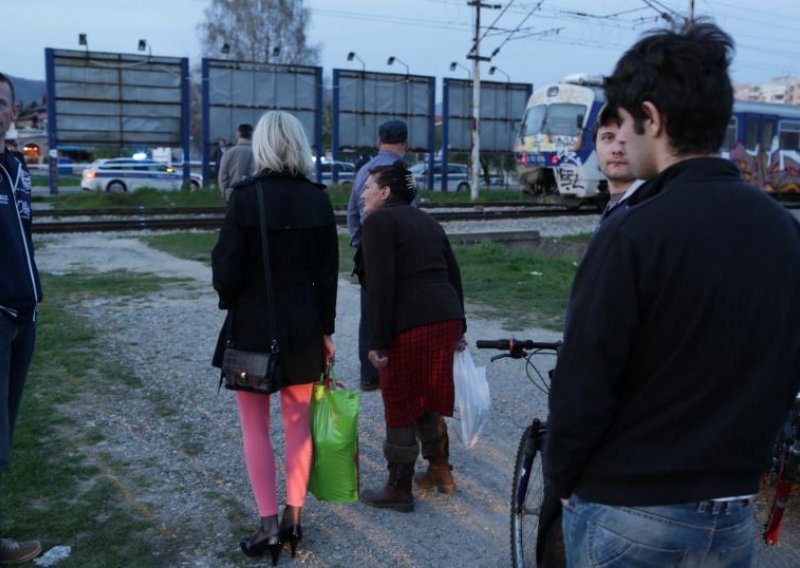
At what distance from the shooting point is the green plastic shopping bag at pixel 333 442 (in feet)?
13.4

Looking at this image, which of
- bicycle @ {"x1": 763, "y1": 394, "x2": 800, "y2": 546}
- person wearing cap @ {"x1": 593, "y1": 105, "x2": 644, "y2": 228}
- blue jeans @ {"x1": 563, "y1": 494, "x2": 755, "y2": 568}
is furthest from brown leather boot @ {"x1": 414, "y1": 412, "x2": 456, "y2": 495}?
blue jeans @ {"x1": 563, "y1": 494, "x2": 755, "y2": 568}

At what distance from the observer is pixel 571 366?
6.20 ft

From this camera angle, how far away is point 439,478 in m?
4.80

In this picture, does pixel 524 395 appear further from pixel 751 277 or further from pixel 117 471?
pixel 751 277

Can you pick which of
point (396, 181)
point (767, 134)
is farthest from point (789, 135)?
point (396, 181)

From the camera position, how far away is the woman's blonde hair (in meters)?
3.85

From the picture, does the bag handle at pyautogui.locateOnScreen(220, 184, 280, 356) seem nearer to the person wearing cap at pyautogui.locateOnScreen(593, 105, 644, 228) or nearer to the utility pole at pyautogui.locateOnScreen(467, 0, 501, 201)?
the person wearing cap at pyautogui.locateOnScreen(593, 105, 644, 228)

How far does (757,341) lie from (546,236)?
16505mm

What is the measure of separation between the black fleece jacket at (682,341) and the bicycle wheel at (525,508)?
1.75m

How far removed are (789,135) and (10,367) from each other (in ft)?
94.6

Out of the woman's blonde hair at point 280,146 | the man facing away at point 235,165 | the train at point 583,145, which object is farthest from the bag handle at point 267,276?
the train at point 583,145

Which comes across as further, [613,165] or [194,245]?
[194,245]

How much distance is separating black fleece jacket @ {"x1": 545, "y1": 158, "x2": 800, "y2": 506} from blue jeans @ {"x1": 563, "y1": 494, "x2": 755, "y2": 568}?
3 centimetres

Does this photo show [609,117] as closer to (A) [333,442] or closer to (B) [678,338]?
(B) [678,338]
